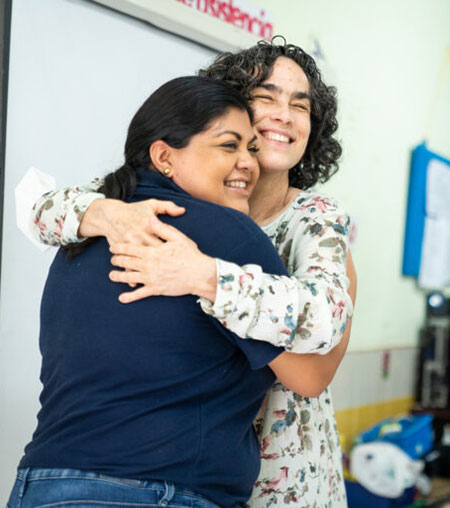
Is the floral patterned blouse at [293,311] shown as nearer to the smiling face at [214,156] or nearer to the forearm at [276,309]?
the forearm at [276,309]

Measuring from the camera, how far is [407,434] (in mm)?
Result: 2623

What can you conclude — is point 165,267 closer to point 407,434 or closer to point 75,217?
point 75,217

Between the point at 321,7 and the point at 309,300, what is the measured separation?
2035 mm

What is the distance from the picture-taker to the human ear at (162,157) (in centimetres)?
90

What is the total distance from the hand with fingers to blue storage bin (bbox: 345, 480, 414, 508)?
209cm

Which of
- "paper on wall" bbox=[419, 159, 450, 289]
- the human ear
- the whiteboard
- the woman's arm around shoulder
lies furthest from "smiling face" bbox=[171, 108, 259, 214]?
"paper on wall" bbox=[419, 159, 450, 289]

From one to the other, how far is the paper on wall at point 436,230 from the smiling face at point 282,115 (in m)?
2.26

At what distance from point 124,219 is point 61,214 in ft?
0.49

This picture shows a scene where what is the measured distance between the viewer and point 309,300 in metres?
0.79

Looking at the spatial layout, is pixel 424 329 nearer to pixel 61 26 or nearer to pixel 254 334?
pixel 61 26

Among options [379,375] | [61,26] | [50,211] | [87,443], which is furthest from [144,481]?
[379,375]

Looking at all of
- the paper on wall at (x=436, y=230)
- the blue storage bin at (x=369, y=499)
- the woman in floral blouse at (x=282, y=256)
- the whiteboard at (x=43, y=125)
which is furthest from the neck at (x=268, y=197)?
the paper on wall at (x=436, y=230)

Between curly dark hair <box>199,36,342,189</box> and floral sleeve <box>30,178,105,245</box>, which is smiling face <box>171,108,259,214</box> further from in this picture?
curly dark hair <box>199,36,342,189</box>

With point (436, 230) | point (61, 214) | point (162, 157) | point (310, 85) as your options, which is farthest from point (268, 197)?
point (436, 230)
